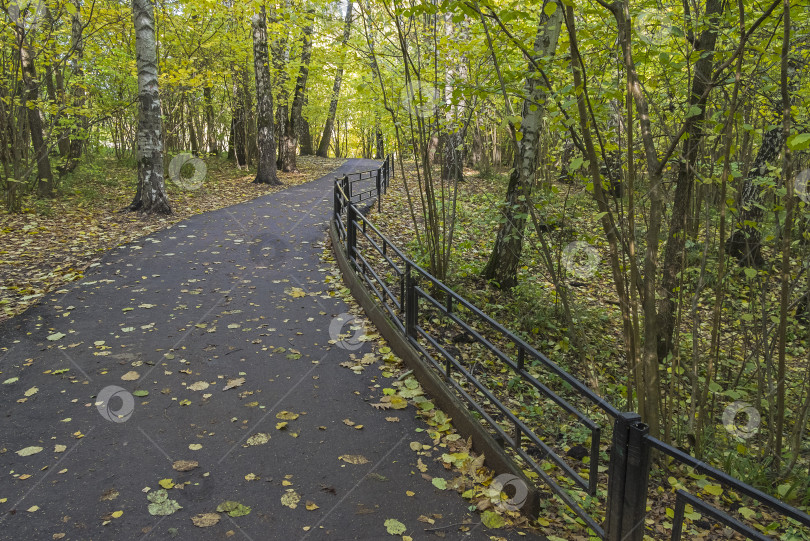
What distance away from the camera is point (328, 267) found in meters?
8.39

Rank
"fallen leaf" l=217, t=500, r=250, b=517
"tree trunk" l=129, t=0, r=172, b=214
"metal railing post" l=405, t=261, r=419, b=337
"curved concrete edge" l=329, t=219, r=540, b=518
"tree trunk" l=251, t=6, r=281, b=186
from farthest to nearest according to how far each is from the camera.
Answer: "tree trunk" l=251, t=6, r=281, b=186 → "tree trunk" l=129, t=0, r=172, b=214 → "metal railing post" l=405, t=261, r=419, b=337 → "curved concrete edge" l=329, t=219, r=540, b=518 → "fallen leaf" l=217, t=500, r=250, b=517

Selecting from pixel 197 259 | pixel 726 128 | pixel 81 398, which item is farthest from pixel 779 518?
pixel 197 259

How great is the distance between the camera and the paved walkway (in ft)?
10.3

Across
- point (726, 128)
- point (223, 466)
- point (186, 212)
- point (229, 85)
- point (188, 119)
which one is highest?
point (229, 85)

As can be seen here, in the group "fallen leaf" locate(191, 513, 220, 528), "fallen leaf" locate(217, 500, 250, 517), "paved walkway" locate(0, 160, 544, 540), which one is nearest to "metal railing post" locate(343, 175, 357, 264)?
"paved walkway" locate(0, 160, 544, 540)

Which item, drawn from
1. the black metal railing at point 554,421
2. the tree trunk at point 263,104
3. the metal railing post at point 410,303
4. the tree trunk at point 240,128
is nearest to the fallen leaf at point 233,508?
the black metal railing at point 554,421

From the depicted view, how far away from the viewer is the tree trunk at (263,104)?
1508 centimetres

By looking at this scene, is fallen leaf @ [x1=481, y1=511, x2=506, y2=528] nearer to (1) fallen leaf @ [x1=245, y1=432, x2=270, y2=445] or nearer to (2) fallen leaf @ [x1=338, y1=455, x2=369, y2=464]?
(2) fallen leaf @ [x1=338, y1=455, x2=369, y2=464]

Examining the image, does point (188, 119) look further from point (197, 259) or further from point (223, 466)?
point (223, 466)

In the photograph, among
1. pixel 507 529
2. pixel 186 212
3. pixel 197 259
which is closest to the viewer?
pixel 507 529

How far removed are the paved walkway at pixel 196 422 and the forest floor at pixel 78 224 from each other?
632mm

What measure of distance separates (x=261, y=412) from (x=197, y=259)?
4829 mm

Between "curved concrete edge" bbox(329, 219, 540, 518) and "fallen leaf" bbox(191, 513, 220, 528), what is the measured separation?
1922mm

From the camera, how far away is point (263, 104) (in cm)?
1614
